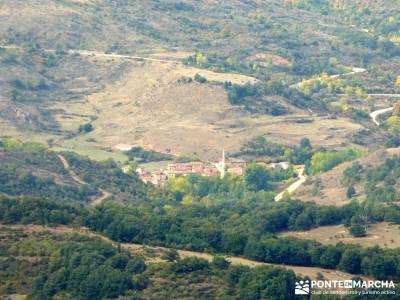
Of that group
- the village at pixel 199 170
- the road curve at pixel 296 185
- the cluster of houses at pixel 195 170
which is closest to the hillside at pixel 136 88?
the village at pixel 199 170

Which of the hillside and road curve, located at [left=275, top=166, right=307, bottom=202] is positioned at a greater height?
road curve, located at [left=275, top=166, right=307, bottom=202]

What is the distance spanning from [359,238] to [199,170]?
42.8 m

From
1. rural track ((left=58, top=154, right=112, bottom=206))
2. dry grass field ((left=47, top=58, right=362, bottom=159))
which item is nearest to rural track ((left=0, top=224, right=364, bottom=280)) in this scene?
rural track ((left=58, top=154, right=112, bottom=206))

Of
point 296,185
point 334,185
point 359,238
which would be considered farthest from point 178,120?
point 359,238

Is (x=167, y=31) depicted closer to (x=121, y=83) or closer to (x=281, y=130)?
(x=121, y=83)

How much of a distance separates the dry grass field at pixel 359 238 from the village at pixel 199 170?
34038mm

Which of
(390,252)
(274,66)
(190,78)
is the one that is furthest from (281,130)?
Result: (390,252)

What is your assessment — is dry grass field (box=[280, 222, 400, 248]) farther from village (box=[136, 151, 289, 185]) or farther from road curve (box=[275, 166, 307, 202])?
village (box=[136, 151, 289, 185])

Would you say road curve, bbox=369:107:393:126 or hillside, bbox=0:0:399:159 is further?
road curve, bbox=369:107:393:126

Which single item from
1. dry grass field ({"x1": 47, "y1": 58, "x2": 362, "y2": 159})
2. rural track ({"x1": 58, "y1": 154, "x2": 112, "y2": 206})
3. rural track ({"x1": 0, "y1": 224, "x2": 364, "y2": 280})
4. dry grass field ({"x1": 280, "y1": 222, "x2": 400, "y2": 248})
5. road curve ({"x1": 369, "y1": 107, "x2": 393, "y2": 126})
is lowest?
road curve ({"x1": 369, "y1": 107, "x2": 393, "y2": 126})

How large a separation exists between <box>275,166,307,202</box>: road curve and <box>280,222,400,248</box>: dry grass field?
2201 cm

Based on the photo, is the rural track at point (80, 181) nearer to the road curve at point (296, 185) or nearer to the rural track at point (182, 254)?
the road curve at point (296, 185)

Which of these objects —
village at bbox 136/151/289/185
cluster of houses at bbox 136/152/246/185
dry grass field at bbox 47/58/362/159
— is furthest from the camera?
dry grass field at bbox 47/58/362/159

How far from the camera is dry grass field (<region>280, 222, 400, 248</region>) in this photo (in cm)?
10250
